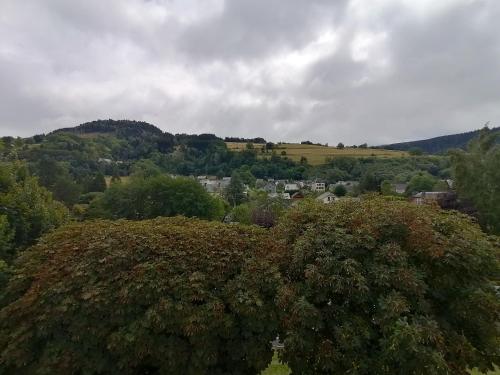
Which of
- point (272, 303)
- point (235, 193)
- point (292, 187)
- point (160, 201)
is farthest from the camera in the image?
point (292, 187)

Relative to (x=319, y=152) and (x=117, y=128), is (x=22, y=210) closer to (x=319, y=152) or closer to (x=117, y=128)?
(x=319, y=152)

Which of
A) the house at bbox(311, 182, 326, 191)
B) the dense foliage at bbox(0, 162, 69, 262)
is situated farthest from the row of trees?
the house at bbox(311, 182, 326, 191)

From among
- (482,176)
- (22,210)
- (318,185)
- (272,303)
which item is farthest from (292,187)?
(272,303)

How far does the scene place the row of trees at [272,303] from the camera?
664 cm

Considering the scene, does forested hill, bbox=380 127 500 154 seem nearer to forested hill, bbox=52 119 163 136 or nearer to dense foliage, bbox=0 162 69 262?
forested hill, bbox=52 119 163 136

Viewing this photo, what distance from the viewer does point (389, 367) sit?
654cm

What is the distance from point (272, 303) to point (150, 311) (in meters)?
1.92

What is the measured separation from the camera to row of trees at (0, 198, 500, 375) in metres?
6.64

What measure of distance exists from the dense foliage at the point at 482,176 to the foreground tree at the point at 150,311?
78.2 ft

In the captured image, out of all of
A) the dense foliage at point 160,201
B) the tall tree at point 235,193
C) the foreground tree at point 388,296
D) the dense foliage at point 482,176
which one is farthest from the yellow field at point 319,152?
the foreground tree at point 388,296

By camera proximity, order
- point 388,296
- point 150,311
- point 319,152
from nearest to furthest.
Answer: point 388,296 < point 150,311 < point 319,152

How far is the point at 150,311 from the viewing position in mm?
6809

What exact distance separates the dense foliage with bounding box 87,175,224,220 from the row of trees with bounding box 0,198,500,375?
1598 inches

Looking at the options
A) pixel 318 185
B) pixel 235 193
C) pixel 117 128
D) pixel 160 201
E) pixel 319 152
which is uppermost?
pixel 117 128
